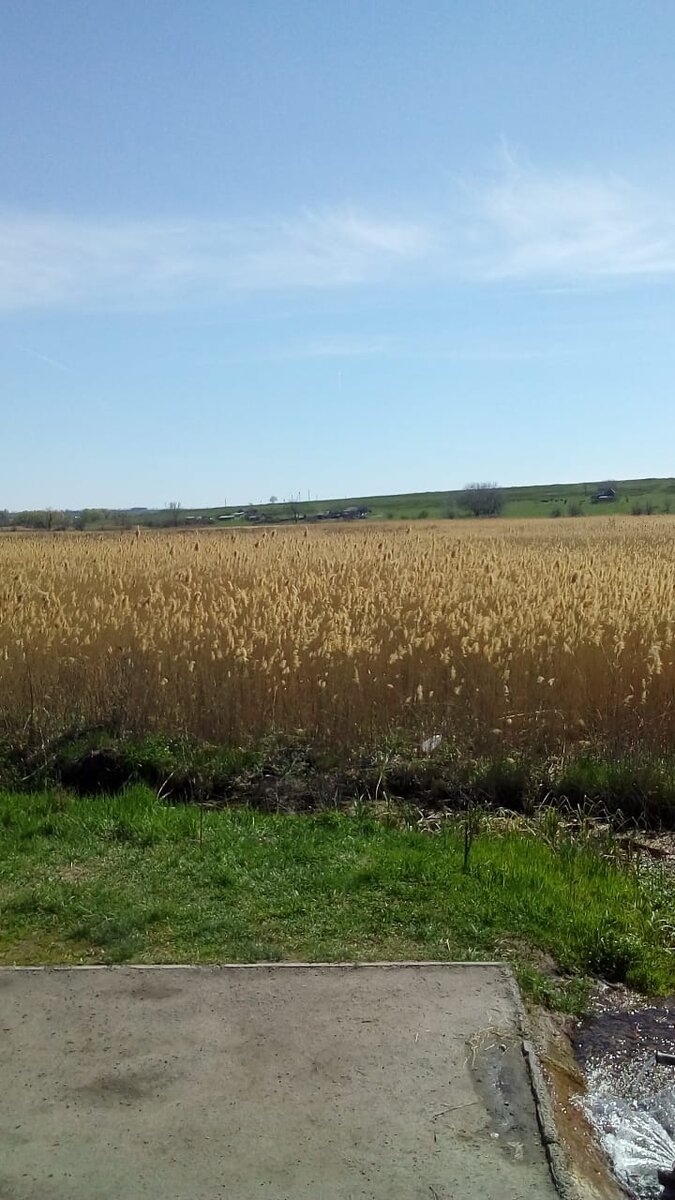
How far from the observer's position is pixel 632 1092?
3672 mm

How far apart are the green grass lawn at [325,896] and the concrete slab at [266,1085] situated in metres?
0.36

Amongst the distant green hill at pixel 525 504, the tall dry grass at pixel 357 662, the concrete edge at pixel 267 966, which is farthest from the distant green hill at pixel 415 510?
the concrete edge at pixel 267 966

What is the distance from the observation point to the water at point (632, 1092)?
330 centimetres

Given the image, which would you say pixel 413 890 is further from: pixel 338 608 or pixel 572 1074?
pixel 338 608

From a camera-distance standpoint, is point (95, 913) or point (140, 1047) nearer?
point (140, 1047)

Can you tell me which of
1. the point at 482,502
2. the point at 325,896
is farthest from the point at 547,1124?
the point at 482,502

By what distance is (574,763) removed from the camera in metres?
7.55

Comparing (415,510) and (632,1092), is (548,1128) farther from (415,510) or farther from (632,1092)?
(415,510)

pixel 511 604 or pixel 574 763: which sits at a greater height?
pixel 511 604

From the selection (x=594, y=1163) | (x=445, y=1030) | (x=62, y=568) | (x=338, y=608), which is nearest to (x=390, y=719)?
(x=338, y=608)

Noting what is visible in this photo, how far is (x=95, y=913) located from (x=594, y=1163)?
8.82 feet

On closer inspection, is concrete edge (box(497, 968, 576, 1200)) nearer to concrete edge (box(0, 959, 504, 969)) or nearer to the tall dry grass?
concrete edge (box(0, 959, 504, 969))

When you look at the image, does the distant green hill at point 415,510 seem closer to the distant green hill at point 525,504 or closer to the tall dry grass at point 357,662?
the distant green hill at point 525,504

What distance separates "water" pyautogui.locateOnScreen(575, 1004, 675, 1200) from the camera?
10.8 feet
